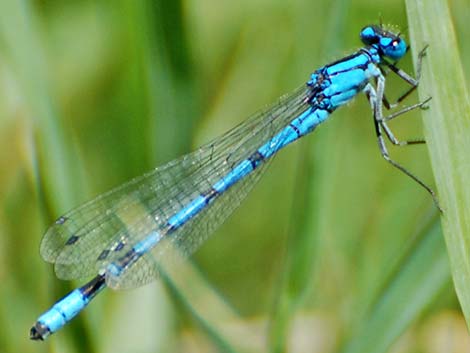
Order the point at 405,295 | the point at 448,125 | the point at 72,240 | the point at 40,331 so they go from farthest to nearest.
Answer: the point at 72,240, the point at 40,331, the point at 405,295, the point at 448,125

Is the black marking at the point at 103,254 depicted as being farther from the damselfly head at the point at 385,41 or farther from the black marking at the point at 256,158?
the damselfly head at the point at 385,41

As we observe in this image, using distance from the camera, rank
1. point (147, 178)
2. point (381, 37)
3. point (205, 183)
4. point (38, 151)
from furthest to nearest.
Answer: point (205, 183)
point (381, 37)
point (147, 178)
point (38, 151)

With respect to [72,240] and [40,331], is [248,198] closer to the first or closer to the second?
[72,240]

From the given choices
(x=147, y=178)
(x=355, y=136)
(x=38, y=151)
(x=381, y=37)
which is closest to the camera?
(x=38, y=151)

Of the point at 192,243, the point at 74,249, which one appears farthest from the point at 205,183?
the point at 74,249

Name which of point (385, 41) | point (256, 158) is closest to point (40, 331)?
point (256, 158)

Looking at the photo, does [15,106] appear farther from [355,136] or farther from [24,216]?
[355,136]

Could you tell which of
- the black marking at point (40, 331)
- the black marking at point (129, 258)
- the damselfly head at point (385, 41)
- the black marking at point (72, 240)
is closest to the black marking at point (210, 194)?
the black marking at point (129, 258)
